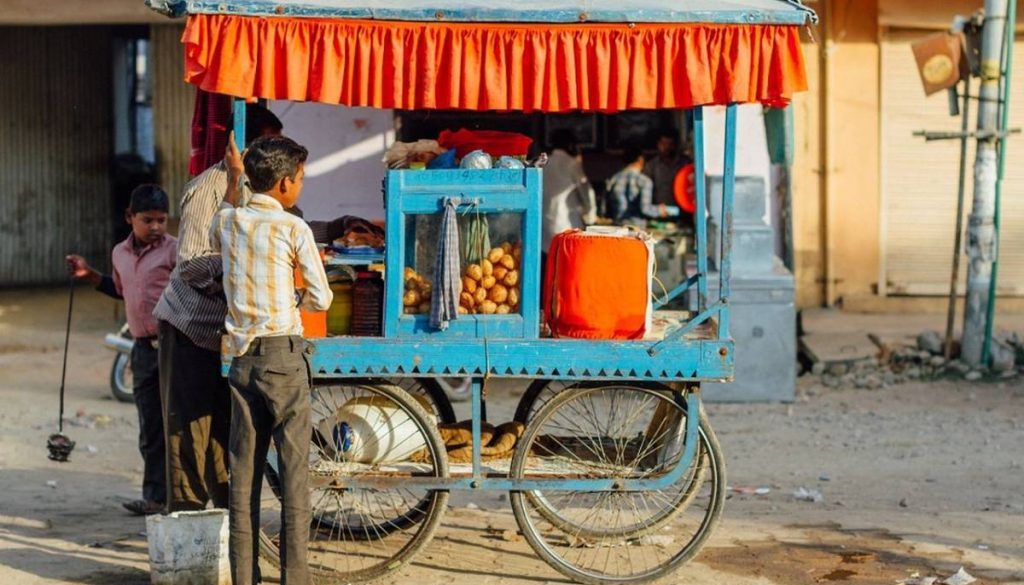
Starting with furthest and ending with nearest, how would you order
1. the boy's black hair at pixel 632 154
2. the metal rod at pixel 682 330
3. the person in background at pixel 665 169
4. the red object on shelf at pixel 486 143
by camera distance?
the person in background at pixel 665 169
the boy's black hair at pixel 632 154
the red object on shelf at pixel 486 143
the metal rod at pixel 682 330

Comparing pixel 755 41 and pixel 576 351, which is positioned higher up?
pixel 755 41

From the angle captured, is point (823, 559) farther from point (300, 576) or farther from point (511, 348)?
point (300, 576)

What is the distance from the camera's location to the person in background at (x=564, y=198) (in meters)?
12.6

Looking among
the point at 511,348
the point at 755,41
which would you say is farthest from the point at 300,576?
the point at 755,41

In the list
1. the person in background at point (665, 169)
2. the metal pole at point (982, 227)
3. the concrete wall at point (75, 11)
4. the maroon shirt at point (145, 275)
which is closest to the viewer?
the maroon shirt at point (145, 275)

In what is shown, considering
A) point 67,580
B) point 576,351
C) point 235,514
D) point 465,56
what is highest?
point 465,56

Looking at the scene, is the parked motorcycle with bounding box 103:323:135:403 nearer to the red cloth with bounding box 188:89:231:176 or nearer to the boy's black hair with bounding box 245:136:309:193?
the red cloth with bounding box 188:89:231:176

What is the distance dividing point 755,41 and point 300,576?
2.86 metres

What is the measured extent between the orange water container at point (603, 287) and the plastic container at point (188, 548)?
5.58ft

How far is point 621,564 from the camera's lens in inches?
263

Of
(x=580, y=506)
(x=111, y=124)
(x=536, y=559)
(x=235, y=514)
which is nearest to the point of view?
(x=235, y=514)

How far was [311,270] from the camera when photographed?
222 inches

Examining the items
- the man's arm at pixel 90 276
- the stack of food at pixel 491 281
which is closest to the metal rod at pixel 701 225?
the stack of food at pixel 491 281

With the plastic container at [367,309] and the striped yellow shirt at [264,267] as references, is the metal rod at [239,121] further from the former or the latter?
the plastic container at [367,309]
